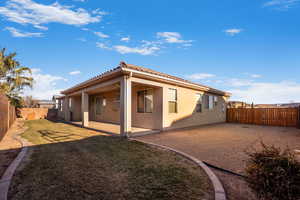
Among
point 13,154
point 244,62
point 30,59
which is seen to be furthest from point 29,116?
point 244,62

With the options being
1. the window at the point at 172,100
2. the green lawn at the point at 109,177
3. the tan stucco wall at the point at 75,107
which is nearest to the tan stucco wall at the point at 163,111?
the window at the point at 172,100

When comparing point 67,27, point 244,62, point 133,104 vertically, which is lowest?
point 133,104

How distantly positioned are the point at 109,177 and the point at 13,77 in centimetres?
Answer: 1822

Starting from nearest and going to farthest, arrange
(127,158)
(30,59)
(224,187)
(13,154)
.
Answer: (224,187) < (127,158) < (13,154) < (30,59)

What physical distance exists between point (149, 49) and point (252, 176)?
37.2 ft

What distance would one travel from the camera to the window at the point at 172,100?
29.1 feet

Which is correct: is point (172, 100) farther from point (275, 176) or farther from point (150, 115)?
point (275, 176)

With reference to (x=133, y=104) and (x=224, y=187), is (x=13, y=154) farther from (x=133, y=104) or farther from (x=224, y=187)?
(x=133, y=104)

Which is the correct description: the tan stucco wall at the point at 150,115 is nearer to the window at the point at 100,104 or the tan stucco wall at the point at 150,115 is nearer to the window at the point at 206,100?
the window at the point at 100,104

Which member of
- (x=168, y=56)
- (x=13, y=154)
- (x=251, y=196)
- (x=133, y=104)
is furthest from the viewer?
(x=168, y=56)

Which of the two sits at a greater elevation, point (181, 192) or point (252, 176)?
point (252, 176)

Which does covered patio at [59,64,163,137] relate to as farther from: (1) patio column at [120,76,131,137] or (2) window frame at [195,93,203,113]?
(2) window frame at [195,93,203,113]

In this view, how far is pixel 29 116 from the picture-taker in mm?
17312

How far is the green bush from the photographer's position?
1.55 m
